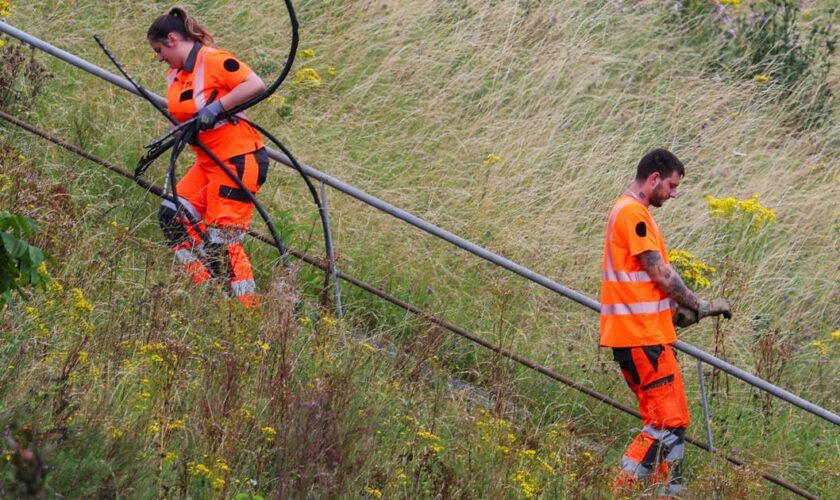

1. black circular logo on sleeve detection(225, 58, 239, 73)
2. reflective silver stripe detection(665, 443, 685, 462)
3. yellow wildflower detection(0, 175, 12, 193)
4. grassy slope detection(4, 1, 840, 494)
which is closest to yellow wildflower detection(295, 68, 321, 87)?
grassy slope detection(4, 1, 840, 494)

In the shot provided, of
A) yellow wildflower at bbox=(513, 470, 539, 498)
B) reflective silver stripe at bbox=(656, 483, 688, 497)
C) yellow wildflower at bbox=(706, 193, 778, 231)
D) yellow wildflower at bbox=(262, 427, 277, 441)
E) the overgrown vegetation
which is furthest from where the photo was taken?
the overgrown vegetation

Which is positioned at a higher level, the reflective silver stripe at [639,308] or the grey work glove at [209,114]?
the grey work glove at [209,114]

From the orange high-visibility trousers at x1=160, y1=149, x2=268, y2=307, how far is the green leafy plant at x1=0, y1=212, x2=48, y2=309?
242 cm

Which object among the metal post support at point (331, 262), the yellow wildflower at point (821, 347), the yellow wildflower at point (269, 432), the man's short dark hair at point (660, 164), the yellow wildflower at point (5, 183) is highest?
the man's short dark hair at point (660, 164)

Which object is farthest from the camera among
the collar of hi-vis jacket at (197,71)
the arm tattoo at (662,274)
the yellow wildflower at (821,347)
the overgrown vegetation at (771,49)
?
the overgrown vegetation at (771,49)

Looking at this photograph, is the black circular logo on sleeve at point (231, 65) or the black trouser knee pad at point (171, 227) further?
the black trouser knee pad at point (171, 227)

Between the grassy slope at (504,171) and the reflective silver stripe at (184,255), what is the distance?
4.1 inches

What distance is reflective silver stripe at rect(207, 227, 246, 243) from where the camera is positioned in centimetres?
727

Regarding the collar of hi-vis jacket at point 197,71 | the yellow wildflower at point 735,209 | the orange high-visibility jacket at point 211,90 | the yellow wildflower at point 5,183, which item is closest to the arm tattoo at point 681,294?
the orange high-visibility jacket at point 211,90

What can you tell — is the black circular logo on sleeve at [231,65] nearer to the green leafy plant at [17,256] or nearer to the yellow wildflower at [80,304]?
the yellow wildflower at [80,304]

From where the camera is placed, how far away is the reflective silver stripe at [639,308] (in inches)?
294

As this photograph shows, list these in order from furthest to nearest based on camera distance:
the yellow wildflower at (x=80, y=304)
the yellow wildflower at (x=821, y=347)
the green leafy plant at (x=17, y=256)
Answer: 1. the yellow wildflower at (x=821, y=347)
2. the yellow wildflower at (x=80, y=304)
3. the green leafy plant at (x=17, y=256)

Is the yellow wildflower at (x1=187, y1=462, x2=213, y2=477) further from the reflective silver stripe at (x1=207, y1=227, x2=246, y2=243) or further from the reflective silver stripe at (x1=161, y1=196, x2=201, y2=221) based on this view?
the reflective silver stripe at (x1=161, y1=196, x2=201, y2=221)

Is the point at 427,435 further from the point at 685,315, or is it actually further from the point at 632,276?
the point at 685,315
